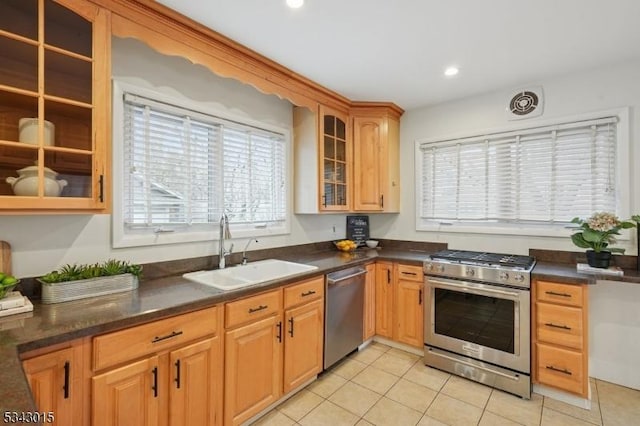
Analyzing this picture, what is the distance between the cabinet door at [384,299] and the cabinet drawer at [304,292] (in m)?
0.85

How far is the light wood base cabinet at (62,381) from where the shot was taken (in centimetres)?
114

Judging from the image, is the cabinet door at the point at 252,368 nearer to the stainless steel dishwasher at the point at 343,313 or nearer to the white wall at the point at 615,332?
the stainless steel dishwasher at the point at 343,313

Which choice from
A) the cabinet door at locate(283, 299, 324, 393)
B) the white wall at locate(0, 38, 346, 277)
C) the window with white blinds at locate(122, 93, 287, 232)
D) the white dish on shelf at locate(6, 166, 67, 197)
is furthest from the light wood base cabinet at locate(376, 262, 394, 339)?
the white dish on shelf at locate(6, 166, 67, 197)

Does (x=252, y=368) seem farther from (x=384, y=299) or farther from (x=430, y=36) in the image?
(x=430, y=36)

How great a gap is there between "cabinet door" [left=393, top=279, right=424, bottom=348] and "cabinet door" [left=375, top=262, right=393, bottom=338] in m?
0.07

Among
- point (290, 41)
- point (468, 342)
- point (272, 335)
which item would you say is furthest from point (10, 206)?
point (468, 342)

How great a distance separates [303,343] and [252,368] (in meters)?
0.47

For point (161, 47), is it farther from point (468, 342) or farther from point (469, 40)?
point (468, 342)

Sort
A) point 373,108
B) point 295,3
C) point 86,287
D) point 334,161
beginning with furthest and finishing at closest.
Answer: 1. point 373,108
2. point 334,161
3. point 295,3
4. point 86,287

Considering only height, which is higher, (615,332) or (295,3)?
(295,3)

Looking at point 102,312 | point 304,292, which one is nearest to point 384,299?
point 304,292

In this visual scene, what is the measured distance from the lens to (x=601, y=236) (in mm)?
2230

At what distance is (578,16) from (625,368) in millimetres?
2566

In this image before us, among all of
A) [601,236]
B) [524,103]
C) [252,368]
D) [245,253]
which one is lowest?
[252,368]
